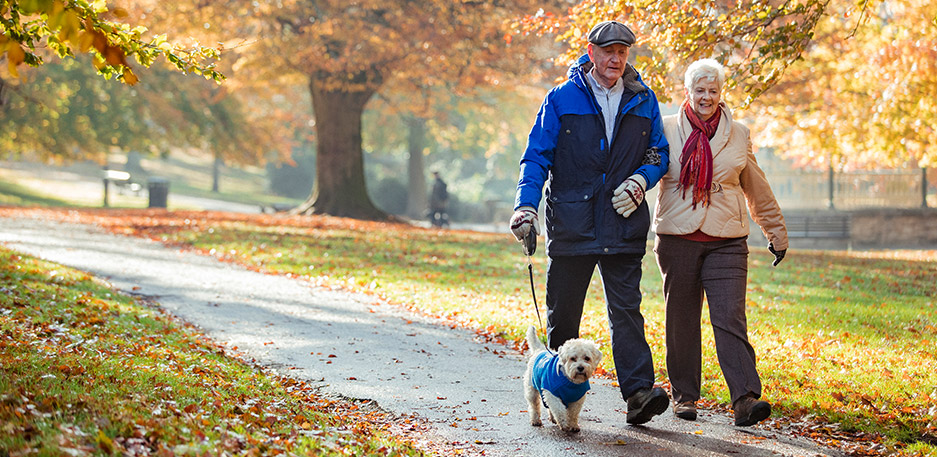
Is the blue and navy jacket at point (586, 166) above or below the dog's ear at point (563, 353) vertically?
above

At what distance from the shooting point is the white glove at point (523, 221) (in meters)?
4.54

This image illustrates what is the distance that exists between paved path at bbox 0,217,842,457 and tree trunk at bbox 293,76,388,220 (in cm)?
978

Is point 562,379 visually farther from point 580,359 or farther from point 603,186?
point 603,186

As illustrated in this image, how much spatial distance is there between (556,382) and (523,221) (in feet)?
2.78

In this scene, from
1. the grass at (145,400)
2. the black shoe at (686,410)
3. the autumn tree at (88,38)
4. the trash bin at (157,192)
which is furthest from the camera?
the trash bin at (157,192)

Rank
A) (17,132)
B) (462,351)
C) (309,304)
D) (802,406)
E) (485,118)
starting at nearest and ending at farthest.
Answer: (802,406), (462,351), (309,304), (17,132), (485,118)

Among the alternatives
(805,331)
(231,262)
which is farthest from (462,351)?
(231,262)

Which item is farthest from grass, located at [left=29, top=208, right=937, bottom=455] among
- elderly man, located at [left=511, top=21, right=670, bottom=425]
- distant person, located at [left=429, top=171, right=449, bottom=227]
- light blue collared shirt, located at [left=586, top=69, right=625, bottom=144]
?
distant person, located at [left=429, top=171, right=449, bottom=227]

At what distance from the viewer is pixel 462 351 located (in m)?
7.53

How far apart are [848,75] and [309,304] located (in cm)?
1437

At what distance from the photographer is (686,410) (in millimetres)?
5129

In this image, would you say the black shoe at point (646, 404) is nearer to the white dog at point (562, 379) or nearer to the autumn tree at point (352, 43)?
the white dog at point (562, 379)

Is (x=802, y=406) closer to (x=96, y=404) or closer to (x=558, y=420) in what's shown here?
(x=558, y=420)

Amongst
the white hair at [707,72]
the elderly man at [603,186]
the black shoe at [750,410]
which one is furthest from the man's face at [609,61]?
the black shoe at [750,410]
